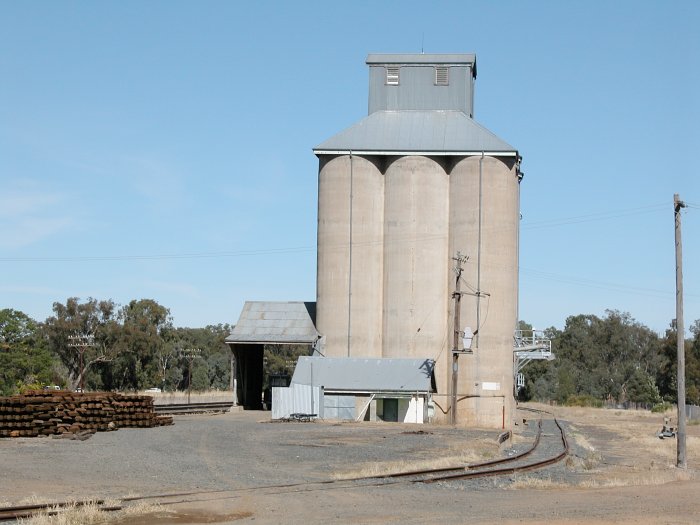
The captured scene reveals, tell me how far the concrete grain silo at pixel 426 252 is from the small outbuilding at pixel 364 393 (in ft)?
6.82

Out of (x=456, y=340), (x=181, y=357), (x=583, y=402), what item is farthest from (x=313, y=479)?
(x=181, y=357)

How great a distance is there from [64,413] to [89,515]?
25020mm

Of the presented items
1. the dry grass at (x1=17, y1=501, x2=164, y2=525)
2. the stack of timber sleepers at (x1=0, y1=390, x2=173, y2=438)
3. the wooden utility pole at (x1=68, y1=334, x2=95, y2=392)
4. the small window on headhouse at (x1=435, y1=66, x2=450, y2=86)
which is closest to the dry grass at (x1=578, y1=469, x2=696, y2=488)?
the dry grass at (x1=17, y1=501, x2=164, y2=525)

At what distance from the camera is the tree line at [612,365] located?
131m

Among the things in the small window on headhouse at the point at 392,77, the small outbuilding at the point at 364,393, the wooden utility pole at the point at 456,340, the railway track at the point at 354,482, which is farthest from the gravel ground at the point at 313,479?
the small window on headhouse at the point at 392,77

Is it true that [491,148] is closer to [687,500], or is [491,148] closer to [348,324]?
[348,324]

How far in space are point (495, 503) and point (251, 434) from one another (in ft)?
80.2

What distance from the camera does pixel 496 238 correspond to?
203ft

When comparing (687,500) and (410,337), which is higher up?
(410,337)

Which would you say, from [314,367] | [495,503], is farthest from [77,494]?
[314,367]

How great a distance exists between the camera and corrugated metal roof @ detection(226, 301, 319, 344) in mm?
66375

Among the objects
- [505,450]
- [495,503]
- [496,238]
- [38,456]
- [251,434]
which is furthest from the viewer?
[496,238]

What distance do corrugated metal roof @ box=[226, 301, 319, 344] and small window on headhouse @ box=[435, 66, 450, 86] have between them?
17955 millimetres

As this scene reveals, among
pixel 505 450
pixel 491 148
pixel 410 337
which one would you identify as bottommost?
pixel 505 450
